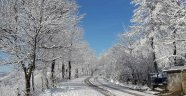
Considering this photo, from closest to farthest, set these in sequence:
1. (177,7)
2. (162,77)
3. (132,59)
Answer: (177,7)
(162,77)
(132,59)

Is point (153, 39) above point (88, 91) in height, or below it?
above

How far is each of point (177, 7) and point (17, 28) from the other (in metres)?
11.6

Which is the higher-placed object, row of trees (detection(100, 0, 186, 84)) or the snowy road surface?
row of trees (detection(100, 0, 186, 84))

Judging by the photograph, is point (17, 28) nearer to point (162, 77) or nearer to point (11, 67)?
point (11, 67)

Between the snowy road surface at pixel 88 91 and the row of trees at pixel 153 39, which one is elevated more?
the row of trees at pixel 153 39

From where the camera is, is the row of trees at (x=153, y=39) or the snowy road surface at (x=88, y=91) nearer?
the row of trees at (x=153, y=39)

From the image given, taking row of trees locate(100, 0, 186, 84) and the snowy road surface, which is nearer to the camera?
row of trees locate(100, 0, 186, 84)

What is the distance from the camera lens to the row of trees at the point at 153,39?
2361 cm

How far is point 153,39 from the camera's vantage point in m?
37.8

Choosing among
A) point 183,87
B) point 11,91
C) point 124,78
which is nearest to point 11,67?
point 11,91

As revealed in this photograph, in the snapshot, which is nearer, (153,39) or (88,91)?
(88,91)

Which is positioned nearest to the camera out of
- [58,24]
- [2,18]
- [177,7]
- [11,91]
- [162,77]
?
[177,7]

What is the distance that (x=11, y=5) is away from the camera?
25844 mm

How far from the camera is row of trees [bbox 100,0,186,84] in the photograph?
23.6 metres
